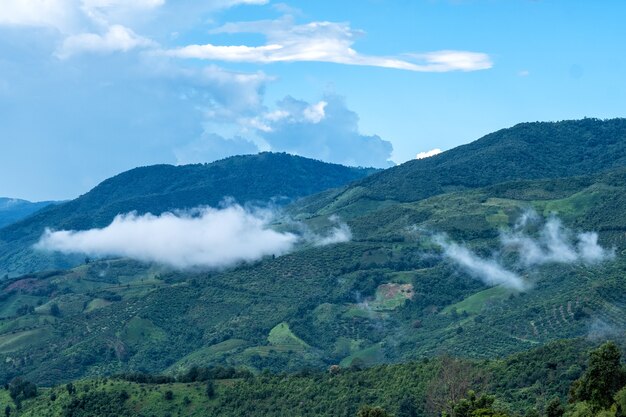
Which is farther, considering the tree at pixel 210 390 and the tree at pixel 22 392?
the tree at pixel 22 392

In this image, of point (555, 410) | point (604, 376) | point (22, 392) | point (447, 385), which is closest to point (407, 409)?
point (447, 385)

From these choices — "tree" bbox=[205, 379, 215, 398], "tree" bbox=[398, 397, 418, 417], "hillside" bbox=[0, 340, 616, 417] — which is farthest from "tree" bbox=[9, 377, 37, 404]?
"tree" bbox=[398, 397, 418, 417]

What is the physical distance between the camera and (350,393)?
14575 centimetres

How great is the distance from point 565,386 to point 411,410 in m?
22.6

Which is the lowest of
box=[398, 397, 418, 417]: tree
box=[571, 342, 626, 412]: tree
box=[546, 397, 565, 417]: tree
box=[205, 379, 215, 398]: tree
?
box=[398, 397, 418, 417]: tree

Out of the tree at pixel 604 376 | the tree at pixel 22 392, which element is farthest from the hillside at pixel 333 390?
the tree at pixel 604 376

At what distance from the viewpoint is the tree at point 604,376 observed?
93438 mm

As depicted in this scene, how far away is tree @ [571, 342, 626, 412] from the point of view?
307 feet

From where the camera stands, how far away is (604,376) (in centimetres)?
9406

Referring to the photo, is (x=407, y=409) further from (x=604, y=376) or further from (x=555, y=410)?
(x=604, y=376)

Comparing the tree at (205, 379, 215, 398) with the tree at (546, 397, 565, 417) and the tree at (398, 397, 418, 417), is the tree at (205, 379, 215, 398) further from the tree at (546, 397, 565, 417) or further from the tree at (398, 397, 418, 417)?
the tree at (546, 397, 565, 417)

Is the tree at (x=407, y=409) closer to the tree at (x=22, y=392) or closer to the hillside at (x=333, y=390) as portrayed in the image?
the hillside at (x=333, y=390)

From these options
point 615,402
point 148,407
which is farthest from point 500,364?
point 148,407

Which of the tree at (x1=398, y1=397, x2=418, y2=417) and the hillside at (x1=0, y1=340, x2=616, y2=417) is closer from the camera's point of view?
the hillside at (x1=0, y1=340, x2=616, y2=417)
